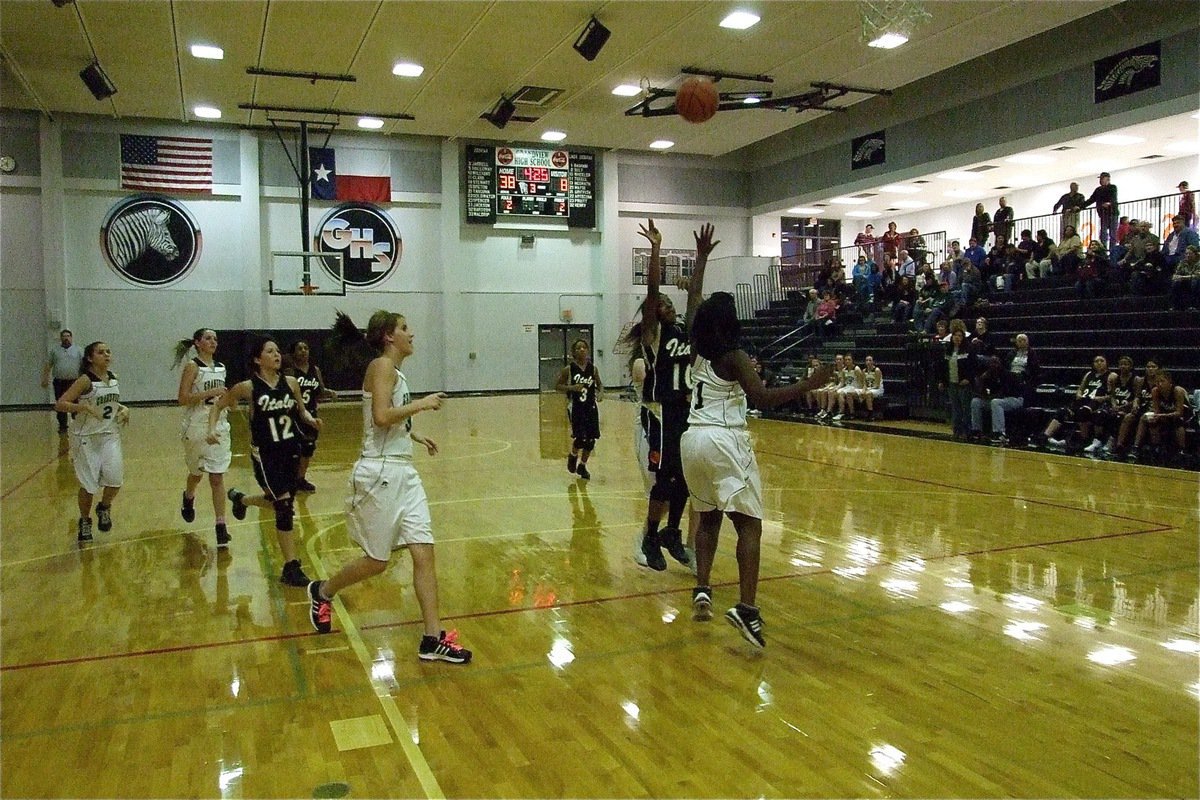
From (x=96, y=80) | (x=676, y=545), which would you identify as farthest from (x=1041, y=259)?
A: (x=96, y=80)

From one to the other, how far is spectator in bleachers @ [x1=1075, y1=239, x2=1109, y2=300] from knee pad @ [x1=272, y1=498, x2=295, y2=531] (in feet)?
46.0

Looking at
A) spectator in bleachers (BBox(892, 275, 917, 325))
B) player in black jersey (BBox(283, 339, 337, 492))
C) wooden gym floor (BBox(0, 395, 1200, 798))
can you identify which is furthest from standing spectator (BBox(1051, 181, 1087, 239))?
player in black jersey (BBox(283, 339, 337, 492))

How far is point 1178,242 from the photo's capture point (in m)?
14.2

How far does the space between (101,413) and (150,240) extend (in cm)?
1760

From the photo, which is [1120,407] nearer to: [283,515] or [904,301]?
[904,301]

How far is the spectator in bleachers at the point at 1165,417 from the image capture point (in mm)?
10648

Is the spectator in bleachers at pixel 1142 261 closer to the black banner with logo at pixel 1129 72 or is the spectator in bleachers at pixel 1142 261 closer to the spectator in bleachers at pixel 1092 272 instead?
the spectator in bleachers at pixel 1092 272

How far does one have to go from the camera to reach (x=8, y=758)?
10.8 feet

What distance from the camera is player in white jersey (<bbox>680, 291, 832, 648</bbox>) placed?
4391 mm

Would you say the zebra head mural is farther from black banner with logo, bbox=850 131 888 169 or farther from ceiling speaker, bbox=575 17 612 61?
black banner with logo, bbox=850 131 888 169

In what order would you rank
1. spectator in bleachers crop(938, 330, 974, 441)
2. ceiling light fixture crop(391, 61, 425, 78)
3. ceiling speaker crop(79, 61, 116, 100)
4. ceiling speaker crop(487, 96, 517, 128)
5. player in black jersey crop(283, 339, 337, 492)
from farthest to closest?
ceiling speaker crop(487, 96, 517, 128), ceiling light fixture crop(391, 61, 425, 78), ceiling speaker crop(79, 61, 116, 100), spectator in bleachers crop(938, 330, 974, 441), player in black jersey crop(283, 339, 337, 492)

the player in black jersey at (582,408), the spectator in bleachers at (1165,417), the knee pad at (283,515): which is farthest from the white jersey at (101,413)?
the spectator in bleachers at (1165,417)

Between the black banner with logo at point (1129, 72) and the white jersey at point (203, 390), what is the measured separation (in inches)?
665

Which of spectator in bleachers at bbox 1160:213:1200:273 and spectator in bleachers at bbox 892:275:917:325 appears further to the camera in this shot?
spectator in bleachers at bbox 892:275:917:325
